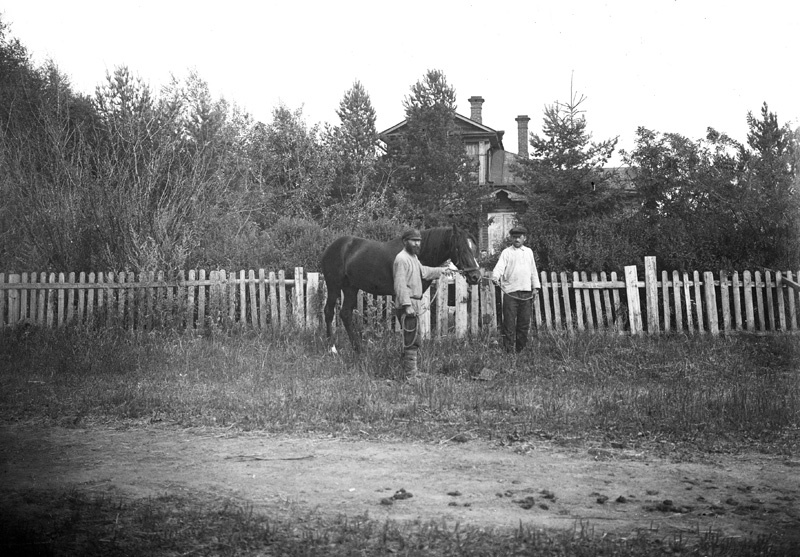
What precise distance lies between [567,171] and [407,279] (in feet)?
Result: 35.0

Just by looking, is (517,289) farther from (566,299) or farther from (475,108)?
(475,108)

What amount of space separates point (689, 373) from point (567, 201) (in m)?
9.72

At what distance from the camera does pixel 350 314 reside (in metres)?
10.2

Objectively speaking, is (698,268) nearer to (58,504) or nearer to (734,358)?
(734,358)

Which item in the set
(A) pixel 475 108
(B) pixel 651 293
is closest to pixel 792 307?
(B) pixel 651 293

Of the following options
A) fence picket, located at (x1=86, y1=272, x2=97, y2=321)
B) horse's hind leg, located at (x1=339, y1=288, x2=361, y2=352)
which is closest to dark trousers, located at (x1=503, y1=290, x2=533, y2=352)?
horse's hind leg, located at (x1=339, y1=288, x2=361, y2=352)

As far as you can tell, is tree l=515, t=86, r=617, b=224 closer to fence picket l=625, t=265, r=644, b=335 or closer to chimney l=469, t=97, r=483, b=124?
fence picket l=625, t=265, r=644, b=335

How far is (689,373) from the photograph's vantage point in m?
8.53

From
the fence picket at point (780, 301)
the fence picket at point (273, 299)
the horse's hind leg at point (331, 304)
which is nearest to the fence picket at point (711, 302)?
the fence picket at point (780, 301)

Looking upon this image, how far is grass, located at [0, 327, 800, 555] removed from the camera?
3400mm

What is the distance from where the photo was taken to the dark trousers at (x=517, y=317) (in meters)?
9.86

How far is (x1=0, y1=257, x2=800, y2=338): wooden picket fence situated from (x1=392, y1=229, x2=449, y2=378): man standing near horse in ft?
6.95

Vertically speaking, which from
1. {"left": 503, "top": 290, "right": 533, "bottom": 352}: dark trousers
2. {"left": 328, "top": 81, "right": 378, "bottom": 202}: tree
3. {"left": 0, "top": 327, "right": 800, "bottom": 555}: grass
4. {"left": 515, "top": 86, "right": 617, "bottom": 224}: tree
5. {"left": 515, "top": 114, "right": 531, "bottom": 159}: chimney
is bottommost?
{"left": 0, "top": 327, "right": 800, "bottom": 555}: grass

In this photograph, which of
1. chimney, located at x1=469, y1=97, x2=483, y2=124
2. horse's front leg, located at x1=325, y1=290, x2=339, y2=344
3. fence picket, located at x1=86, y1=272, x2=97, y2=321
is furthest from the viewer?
chimney, located at x1=469, y1=97, x2=483, y2=124
